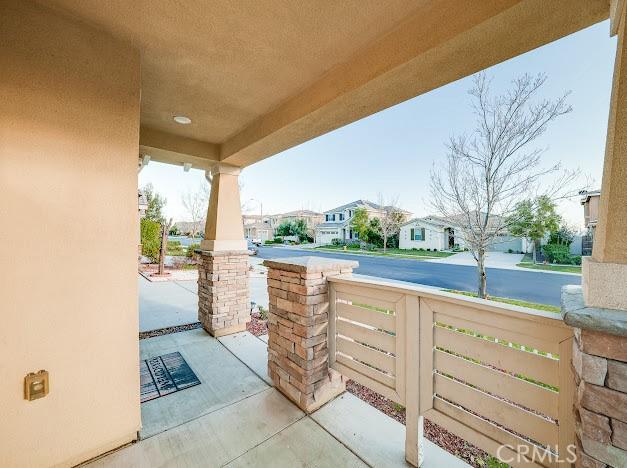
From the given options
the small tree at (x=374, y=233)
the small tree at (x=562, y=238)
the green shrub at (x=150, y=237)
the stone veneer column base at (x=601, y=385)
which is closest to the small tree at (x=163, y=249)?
the green shrub at (x=150, y=237)

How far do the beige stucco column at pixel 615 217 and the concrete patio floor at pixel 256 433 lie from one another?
5.27ft

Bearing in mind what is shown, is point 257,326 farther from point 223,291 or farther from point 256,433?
point 256,433

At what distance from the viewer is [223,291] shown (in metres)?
4.24

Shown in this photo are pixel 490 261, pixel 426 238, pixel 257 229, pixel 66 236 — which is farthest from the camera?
pixel 257 229

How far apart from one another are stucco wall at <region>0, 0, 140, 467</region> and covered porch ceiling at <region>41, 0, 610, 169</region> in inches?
14.2

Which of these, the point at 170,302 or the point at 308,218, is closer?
the point at 170,302

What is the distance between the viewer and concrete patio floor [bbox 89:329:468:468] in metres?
1.88

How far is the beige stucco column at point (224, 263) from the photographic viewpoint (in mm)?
4188

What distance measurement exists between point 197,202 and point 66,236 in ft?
53.4

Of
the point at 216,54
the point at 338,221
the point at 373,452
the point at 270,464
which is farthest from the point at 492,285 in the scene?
the point at 338,221

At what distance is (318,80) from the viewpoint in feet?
8.18

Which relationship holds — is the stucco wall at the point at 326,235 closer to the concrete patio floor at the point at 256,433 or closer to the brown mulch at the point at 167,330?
the brown mulch at the point at 167,330

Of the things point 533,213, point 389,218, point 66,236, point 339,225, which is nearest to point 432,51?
point 66,236

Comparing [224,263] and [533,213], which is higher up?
[533,213]
